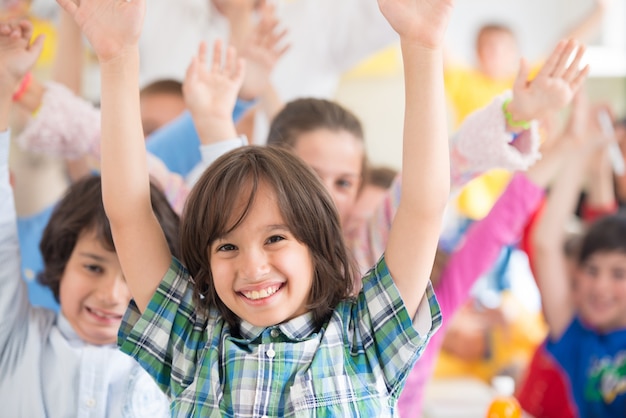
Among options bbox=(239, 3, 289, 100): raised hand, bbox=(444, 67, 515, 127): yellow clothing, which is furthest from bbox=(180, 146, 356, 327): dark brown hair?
bbox=(444, 67, 515, 127): yellow clothing

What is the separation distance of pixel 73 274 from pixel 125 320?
141 mm

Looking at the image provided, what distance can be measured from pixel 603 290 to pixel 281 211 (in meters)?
0.80

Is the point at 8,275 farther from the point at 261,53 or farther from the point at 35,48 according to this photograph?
the point at 261,53

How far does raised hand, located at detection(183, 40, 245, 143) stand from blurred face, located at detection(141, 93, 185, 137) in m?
0.42

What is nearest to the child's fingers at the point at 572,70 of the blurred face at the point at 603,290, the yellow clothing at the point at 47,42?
the blurred face at the point at 603,290

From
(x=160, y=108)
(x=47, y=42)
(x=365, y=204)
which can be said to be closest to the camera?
(x=365, y=204)

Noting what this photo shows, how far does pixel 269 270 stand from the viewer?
585 millimetres

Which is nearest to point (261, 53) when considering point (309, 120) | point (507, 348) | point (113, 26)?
point (309, 120)

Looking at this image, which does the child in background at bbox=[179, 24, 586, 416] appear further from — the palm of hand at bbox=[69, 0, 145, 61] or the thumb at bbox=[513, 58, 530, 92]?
the palm of hand at bbox=[69, 0, 145, 61]

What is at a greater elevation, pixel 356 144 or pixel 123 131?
pixel 356 144

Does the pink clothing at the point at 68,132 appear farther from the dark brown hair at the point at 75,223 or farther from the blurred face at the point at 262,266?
the blurred face at the point at 262,266

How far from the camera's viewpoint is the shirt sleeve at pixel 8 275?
2.28 feet

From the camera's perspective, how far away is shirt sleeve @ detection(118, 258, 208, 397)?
62 cm

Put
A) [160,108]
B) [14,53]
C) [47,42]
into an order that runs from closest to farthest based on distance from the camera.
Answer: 1. [14,53]
2. [160,108]
3. [47,42]
